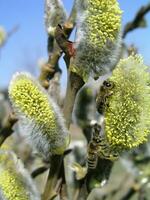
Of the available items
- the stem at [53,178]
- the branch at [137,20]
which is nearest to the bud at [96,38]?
the stem at [53,178]

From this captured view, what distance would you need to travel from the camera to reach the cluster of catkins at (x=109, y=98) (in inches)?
27.8

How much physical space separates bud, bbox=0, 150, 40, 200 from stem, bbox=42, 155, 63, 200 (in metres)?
0.02

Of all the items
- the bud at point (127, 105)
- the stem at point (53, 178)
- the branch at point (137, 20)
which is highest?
the branch at point (137, 20)

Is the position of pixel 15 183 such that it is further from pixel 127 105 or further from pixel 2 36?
pixel 2 36

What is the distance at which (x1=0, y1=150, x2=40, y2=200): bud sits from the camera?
0.73 m

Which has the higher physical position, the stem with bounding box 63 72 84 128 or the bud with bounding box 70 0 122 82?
the bud with bounding box 70 0 122 82

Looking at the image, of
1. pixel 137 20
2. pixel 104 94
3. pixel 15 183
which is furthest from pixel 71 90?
pixel 137 20

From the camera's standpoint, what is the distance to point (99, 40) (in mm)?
709

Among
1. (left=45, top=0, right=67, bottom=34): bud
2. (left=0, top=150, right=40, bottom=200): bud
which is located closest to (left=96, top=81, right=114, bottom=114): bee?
(left=0, top=150, right=40, bottom=200): bud

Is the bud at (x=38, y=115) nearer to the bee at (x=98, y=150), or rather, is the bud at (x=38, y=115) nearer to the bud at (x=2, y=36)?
the bee at (x=98, y=150)

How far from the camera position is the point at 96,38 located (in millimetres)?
707

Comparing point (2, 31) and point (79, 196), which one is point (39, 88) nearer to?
point (79, 196)

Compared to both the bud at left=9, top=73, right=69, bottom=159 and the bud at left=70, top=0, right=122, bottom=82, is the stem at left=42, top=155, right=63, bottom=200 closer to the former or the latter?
the bud at left=9, top=73, right=69, bottom=159

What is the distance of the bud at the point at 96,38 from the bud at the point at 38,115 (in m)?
0.06
